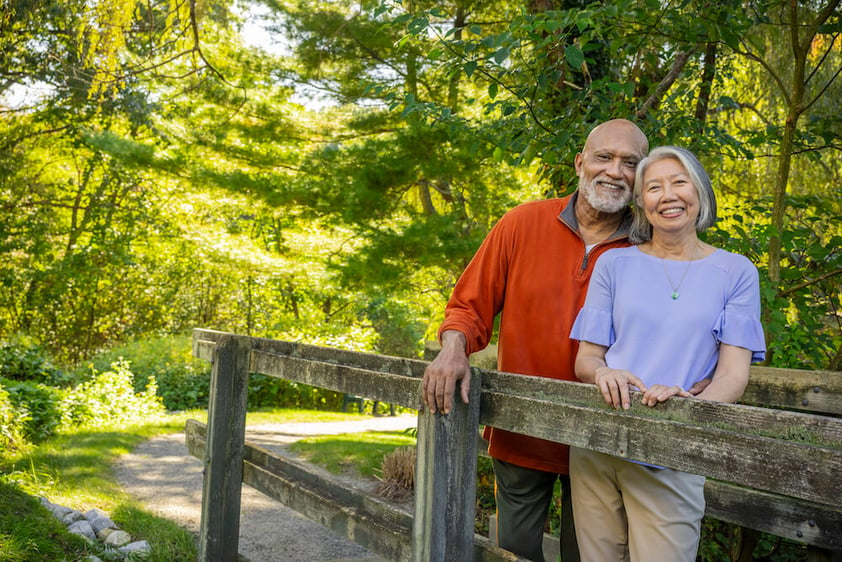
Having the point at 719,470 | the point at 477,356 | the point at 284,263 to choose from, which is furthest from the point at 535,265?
the point at 284,263

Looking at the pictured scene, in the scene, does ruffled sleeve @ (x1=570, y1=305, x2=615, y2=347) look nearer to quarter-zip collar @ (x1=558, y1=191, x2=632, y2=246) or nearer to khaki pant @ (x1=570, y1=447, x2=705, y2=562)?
khaki pant @ (x1=570, y1=447, x2=705, y2=562)

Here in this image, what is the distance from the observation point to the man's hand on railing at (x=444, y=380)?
228cm

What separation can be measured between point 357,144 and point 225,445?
6.23 metres

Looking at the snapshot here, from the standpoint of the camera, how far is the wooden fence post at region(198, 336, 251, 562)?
3664 mm

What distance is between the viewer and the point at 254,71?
34.0ft

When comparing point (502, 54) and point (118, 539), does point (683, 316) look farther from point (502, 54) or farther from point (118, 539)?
point (118, 539)

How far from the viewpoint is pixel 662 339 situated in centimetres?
204

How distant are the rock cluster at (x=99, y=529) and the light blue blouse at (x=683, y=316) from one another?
366 centimetres

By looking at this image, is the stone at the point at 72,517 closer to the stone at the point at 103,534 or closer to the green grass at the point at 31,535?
the green grass at the point at 31,535

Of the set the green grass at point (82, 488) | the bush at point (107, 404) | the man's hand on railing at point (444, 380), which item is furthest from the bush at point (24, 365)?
the man's hand on railing at point (444, 380)

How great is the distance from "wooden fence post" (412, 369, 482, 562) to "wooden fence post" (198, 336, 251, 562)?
154 cm

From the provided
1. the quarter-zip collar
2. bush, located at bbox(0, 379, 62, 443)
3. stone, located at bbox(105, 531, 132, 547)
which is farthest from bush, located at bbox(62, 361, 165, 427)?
the quarter-zip collar

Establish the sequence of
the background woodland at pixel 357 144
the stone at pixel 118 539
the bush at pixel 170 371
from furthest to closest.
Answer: the bush at pixel 170 371 < the stone at pixel 118 539 < the background woodland at pixel 357 144

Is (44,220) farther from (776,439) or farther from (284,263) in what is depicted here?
(776,439)
